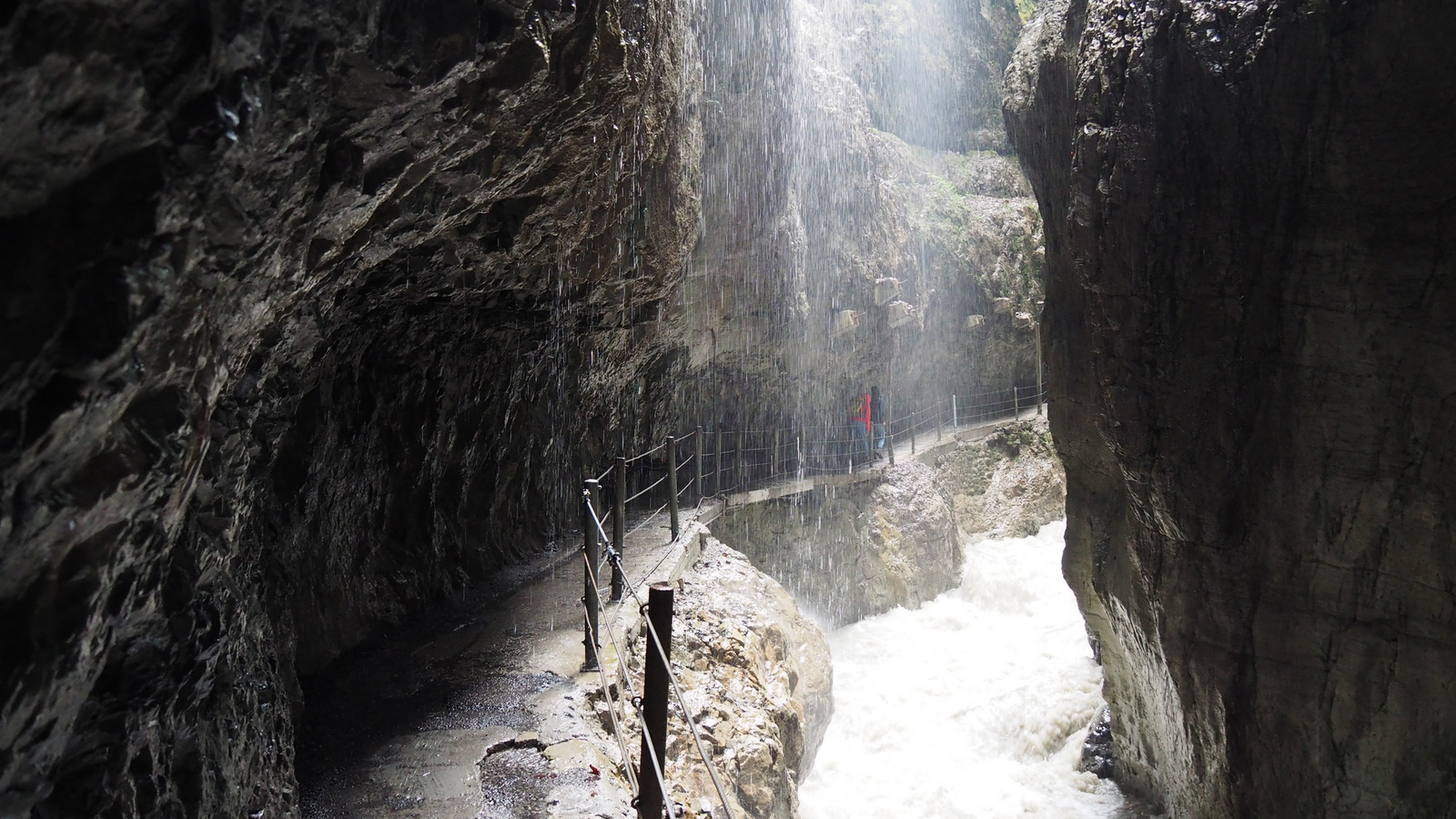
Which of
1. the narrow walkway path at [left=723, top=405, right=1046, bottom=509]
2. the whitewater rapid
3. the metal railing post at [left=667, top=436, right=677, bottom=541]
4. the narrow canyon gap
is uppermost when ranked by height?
the narrow canyon gap

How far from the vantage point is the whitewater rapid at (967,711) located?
8.69 m

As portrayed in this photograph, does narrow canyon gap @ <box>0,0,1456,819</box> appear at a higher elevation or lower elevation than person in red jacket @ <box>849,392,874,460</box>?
higher

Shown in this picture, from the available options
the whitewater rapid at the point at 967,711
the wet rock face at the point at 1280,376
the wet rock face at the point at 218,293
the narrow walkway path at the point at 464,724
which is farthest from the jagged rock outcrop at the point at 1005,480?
the wet rock face at the point at 218,293

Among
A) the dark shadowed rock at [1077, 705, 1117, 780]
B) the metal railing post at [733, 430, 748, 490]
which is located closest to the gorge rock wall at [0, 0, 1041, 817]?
the metal railing post at [733, 430, 748, 490]

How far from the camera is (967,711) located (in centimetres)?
1050

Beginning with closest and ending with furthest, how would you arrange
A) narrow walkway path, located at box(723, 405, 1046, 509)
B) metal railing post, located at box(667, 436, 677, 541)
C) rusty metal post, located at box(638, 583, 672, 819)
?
rusty metal post, located at box(638, 583, 672, 819) < metal railing post, located at box(667, 436, 677, 541) < narrow walkway path, located at box(723, 405, 1046, 509)

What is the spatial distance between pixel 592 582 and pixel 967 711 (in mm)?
6811

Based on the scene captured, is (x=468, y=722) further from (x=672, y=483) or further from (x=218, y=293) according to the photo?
(x=672, y=483)

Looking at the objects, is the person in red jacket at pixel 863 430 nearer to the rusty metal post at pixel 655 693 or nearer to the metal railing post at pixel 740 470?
the metal railing post at pixel 740 470

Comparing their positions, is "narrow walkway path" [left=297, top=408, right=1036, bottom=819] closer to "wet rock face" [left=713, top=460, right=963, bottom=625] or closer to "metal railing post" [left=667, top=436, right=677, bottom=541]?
"metal railing post" [left=667, top=436, right=677, bottom=541]

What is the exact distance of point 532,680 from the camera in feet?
17.5

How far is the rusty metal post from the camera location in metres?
3.14

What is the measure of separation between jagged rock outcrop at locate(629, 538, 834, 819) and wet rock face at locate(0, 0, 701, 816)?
88.9 inches

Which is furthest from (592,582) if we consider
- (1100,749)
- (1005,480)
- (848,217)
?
(1005,480)
